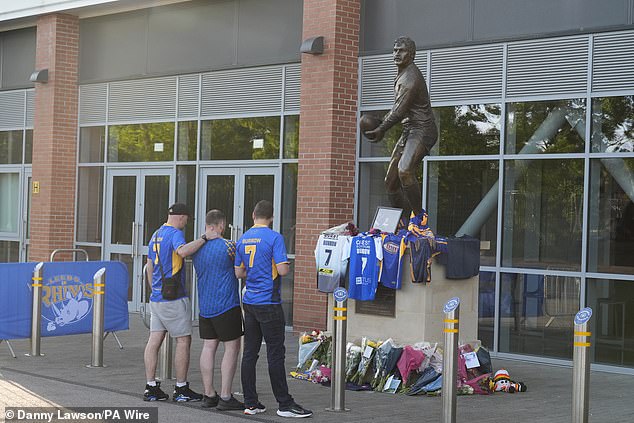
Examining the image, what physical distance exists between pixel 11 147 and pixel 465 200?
1210cm

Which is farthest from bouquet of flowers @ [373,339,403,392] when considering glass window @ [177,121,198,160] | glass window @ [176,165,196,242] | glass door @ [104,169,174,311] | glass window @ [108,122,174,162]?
glass window @ [108,122,174,162]

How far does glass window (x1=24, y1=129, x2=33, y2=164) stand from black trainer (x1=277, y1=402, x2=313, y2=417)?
47.8 feet

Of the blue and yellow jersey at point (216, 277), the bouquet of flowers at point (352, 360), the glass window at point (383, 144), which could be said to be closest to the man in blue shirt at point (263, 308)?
the blue and yellow jersey at point (216, 277)

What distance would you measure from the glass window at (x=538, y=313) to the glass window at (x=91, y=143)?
32.4 ft

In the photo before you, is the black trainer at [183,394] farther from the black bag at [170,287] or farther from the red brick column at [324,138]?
the red brick column at [324,138]

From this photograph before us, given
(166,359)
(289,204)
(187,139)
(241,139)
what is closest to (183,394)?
(166,359)

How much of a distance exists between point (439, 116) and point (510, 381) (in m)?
5.13

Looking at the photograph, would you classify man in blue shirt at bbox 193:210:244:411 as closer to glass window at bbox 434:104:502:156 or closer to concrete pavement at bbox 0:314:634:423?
concrete pavement at bbox 0:314:634:423

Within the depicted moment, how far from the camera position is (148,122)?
66.6ft

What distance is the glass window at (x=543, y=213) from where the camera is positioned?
1406 cm

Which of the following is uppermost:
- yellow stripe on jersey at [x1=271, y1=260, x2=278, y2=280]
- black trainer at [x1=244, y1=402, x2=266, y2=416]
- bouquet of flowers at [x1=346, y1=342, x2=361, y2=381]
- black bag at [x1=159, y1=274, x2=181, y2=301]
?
yellow stripe on jersey at [x1=271, y1=260, x2=278, y2=280]

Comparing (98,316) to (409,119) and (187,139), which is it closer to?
(409,119)

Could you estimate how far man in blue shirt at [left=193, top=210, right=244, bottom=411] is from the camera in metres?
9.92

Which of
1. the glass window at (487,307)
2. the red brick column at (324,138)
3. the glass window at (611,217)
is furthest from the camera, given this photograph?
the red brick column at (324,138)
